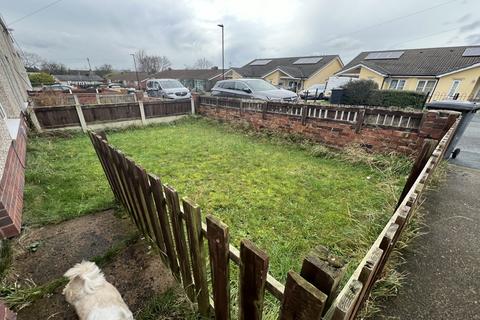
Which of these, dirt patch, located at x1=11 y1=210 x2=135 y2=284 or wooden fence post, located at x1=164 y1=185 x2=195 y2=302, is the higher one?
wooden fence post, located at x1=164 y1=185 x2=195 y2=302

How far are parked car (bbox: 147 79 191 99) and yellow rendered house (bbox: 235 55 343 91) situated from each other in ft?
58.3

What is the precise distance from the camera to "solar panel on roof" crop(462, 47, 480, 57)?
65.7 feet

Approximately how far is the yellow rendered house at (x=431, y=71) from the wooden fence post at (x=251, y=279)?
940 inches

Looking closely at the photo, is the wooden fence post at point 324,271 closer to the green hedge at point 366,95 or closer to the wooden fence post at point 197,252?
the wooden fence post at point 197,252

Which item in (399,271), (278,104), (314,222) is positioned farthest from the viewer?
(278,104)

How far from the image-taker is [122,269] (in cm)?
195

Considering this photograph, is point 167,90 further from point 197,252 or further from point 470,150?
point 470,150

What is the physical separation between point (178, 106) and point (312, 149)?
21.3ft

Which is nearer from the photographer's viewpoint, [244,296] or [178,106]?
[244,296]

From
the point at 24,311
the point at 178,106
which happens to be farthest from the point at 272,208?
the point at 178,106

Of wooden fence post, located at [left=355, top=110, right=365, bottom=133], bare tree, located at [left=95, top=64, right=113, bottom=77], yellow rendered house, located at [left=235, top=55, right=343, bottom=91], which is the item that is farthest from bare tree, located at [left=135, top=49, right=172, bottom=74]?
wooden fence post, located at [left=355, top=110, right=365, bottom=133]

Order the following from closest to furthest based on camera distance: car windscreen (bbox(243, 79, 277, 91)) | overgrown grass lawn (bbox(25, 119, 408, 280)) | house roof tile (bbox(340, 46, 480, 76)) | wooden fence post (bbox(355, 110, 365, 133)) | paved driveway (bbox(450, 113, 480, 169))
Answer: overgrown grass lawn (bbox(25, 119, 408, 280))
paved driveway (bbox(450, 113, 480, 169))
wooden fence post (bbox(355, 110, 365, 133))
car windscreen (bbox(243, 79, 277, 91))
house roof tile (bbox(340, 46, 480, 76))

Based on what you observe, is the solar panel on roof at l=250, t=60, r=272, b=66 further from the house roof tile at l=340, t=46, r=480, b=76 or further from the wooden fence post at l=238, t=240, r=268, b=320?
the wooden fence post at l=238, t=240, r=268, b=320

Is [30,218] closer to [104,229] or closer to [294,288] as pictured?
[104,229]
